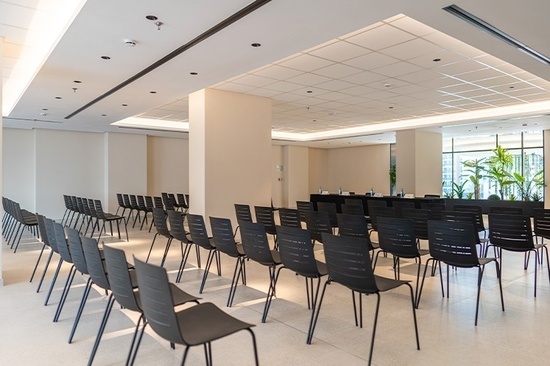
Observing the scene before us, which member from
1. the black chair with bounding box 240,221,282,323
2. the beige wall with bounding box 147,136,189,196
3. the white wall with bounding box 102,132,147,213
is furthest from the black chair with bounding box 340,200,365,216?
the beige wall with bounding box 147,136,189,196

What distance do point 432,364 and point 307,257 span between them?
48.4 inches

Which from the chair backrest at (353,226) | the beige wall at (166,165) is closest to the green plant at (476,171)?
the beige wall at (166,165)

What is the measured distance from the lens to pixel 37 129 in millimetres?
12148

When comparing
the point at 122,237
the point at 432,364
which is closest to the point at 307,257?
the point at 432,364

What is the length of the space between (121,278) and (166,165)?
12758mm

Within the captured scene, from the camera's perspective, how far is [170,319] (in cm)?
199

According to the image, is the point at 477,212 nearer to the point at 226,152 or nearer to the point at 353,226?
the point at 353,226

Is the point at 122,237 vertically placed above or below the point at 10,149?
below

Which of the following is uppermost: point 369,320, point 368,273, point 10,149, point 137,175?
point 10,149

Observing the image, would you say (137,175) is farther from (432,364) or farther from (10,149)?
(432,364)

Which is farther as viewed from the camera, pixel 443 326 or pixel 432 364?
pixel 443 326

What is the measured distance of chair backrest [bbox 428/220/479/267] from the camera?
364 cm

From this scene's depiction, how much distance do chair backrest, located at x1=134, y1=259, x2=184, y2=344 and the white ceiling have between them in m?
2.78

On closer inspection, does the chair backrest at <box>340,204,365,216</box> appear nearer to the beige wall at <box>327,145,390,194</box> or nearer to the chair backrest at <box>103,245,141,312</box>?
the chair backrest at <box>103,245,141,312</box>
